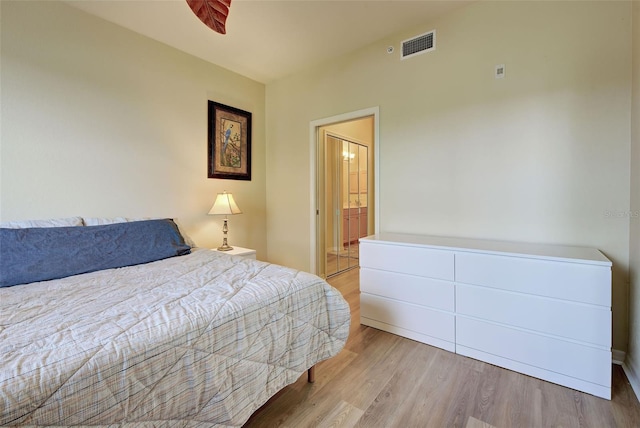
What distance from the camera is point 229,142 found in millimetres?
3299

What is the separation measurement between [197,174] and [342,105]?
174 centimetres

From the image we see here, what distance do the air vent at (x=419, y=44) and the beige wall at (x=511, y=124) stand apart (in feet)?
0.19

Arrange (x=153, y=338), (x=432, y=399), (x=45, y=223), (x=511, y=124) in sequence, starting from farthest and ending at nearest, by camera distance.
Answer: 1. (x=511, y=124)
2. (x=45, y=223)
3. (x=432, y=399)
4. (x=153, y=338)

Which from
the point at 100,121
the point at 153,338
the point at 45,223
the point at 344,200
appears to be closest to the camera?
the point at 153,338

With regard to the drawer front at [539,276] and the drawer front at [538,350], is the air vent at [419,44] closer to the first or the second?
the drawer front at [539,276]

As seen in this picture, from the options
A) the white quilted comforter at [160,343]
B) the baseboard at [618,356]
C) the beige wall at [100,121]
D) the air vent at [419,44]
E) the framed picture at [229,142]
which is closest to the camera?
the white quilted comforter at [160,343]

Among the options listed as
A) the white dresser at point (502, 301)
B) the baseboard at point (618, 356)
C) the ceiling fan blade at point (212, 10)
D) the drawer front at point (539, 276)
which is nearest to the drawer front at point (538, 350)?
the white dresser at point (502, 301)

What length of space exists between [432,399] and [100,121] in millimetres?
3131

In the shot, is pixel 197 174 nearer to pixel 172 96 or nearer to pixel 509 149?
pixel 172 96

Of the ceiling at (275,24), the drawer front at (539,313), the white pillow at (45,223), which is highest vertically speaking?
the ceiling at (275,24)

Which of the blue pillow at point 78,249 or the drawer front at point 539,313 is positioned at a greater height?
the blue pillow at point 78,249

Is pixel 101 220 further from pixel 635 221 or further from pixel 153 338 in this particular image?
pixel 635 221

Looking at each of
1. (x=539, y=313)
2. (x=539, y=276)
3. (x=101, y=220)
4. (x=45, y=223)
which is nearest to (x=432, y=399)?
(x=539, y=313)

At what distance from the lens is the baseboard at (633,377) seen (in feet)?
4.99
